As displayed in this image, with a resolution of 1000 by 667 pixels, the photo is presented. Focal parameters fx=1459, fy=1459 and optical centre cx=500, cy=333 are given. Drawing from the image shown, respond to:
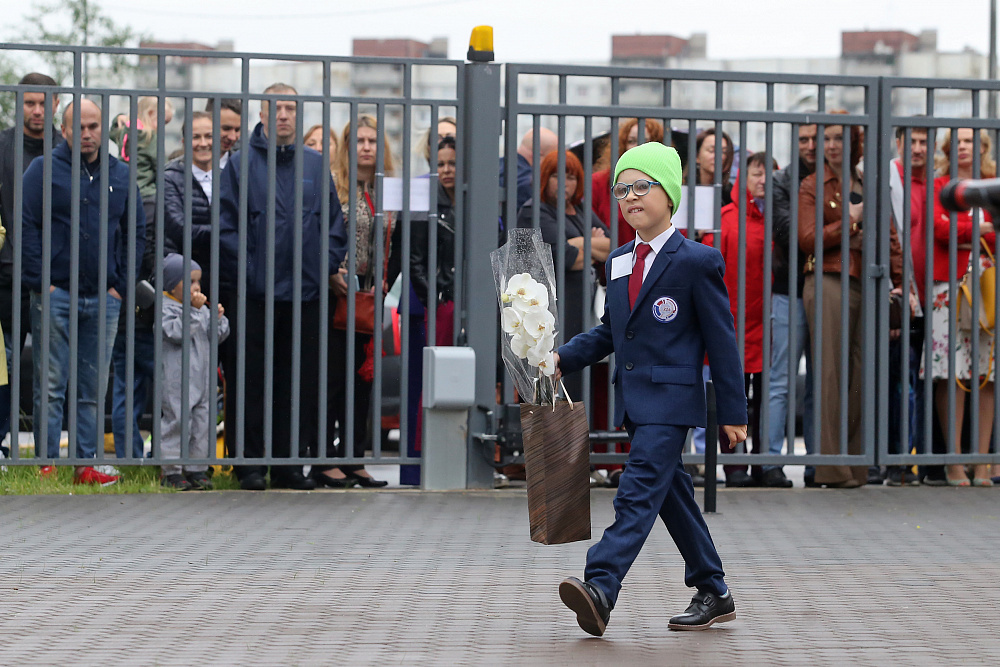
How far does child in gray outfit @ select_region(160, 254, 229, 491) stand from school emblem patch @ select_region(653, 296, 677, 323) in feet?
13.3

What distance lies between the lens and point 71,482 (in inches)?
340

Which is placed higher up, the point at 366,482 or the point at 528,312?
the point at 528,312

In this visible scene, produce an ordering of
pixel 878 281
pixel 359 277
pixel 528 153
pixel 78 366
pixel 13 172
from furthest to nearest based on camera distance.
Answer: pixel 528 153, pixel 878 281, pixel 359 277, pixel 78 366, pixel 13 172

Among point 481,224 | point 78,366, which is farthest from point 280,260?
point 78,366

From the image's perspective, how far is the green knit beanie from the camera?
4938mm

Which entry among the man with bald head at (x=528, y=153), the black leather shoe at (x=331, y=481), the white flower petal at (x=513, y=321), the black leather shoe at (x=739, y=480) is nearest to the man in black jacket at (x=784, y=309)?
the black leather shoe at (x=739, y=480)

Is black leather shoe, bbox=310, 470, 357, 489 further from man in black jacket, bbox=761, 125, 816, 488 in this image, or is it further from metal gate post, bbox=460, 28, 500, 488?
man in black jacket, bbox=761, 125, 816, 488

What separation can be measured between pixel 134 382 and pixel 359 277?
4.77 feet

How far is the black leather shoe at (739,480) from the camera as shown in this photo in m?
9.03

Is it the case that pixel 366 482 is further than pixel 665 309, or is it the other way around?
pixel 366 482

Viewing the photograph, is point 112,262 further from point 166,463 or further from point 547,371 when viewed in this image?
point 547,371

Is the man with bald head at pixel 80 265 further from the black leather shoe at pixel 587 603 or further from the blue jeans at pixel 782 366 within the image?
the black leather shoe at pixel 587 603

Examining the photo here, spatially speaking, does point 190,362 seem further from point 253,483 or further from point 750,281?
point 750,281

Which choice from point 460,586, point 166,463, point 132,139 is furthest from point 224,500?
point 460,586
